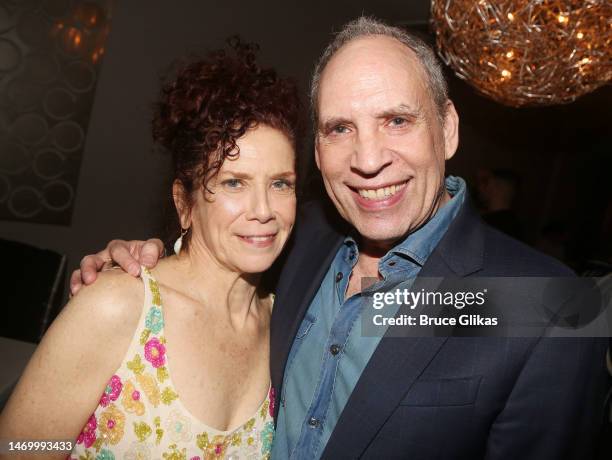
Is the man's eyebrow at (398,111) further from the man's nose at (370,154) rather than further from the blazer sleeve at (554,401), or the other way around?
the blazer sleeve at (554,401)

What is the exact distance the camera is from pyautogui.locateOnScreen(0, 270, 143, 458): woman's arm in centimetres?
125

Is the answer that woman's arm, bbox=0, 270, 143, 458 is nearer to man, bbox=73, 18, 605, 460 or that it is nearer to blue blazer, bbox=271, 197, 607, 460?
man, bbox=73, 18, 605, 460

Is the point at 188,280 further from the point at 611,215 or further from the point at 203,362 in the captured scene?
the point at 611,215

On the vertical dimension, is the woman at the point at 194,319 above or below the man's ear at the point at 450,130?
below

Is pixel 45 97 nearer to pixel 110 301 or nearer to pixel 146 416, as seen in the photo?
pixel 110 301

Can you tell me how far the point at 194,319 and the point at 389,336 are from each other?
0.63 meters

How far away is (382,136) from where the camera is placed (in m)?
1.38

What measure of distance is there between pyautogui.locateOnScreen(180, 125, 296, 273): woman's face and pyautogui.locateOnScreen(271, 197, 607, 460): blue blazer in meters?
0.51

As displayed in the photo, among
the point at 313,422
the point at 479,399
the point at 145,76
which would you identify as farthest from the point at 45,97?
the point at 479,399

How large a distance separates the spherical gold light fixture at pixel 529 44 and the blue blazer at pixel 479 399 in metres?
1.14

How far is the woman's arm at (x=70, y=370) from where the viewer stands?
1.25m

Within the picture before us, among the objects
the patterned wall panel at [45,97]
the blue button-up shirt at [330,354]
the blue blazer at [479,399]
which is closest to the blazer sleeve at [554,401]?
the blue blazer at [479,399]

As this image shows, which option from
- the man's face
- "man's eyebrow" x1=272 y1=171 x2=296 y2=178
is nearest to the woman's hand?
"man's eyebrow" x1=272 y1=171 x2=296 y2=178

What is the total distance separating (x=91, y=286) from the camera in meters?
1.33
